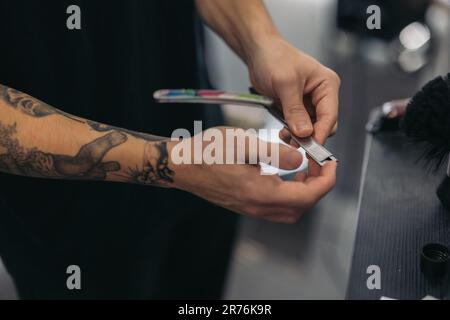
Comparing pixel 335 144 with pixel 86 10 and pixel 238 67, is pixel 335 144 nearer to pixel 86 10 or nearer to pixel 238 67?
pixel 238 67

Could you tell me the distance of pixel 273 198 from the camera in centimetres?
56

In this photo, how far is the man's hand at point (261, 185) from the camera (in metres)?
0.56

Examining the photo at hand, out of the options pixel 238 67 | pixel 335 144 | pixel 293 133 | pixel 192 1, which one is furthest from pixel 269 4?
pixel 293 133

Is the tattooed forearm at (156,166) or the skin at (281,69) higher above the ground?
the skin at (281,69)

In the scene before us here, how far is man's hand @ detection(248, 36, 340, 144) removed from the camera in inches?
25.6

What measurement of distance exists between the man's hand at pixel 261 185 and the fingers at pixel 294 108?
0.06 m

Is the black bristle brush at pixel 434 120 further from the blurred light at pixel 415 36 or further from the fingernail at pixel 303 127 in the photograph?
the blurred light at pixel 415 36

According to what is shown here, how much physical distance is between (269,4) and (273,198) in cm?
120

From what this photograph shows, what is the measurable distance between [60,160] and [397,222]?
0.38m

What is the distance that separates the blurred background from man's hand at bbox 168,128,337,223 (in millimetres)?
810

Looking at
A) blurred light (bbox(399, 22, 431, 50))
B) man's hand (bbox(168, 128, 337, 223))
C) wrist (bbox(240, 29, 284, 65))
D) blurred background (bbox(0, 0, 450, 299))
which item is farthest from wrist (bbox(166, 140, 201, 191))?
blurred light (bbox(399, 22, 431, 50))

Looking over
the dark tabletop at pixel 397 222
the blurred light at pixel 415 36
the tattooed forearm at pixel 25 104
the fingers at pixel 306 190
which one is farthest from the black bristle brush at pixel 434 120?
the blurred light at pixel 415 36

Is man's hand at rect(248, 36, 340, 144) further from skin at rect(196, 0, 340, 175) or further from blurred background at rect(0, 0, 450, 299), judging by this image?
blurred background at rect(0, 0, 450, 299)

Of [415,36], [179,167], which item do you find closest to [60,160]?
[179,167]
